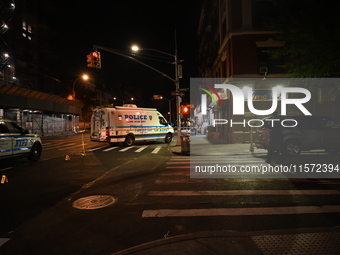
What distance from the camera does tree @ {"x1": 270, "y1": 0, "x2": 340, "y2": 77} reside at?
26.7ft

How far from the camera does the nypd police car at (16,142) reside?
32.3 feet

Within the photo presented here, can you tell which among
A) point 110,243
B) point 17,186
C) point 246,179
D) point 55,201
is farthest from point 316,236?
point 17,186

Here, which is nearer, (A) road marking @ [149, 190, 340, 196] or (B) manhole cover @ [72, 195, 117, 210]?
(B) manhole cover @ [72, 195, 117, 210]

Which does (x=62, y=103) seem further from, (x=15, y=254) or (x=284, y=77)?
(x=15, y=254)

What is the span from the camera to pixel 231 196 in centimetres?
604

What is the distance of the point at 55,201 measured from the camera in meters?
5.79

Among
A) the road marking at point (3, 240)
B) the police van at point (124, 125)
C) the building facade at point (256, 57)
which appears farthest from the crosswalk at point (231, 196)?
the building facade at point (256, 57)

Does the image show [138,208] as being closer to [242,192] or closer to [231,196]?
[231,196]

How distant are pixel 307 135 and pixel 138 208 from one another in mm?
9771

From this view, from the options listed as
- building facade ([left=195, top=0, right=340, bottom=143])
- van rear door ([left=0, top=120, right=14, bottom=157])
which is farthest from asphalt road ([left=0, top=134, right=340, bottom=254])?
building facade ([left=195, top=0, right=340, bottom=143])

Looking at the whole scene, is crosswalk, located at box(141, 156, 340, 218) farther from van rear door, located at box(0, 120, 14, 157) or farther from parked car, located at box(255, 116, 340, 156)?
van rear door, located at box(0, 120, 14, 157)

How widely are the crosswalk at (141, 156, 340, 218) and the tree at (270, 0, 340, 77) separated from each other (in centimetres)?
447

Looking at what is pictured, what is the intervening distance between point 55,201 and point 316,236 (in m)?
5.35

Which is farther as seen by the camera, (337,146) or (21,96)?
(21,96)
